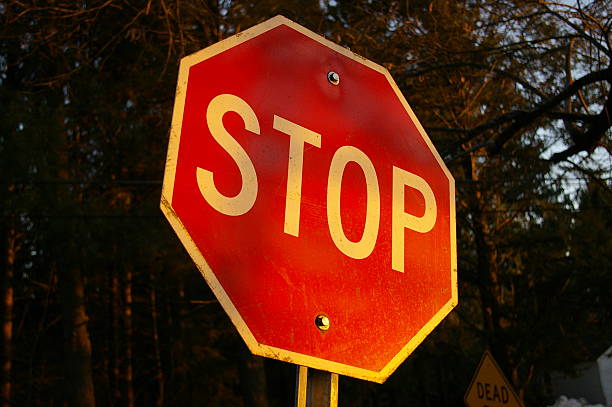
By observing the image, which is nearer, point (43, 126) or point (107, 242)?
point (43, 126)

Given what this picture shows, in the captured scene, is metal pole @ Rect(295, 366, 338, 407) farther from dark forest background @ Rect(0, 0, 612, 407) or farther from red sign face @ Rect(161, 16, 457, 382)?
dark forest background @ Rect(0, 0, 612, 407)

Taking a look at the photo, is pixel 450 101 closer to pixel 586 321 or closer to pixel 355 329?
pixel 586 321

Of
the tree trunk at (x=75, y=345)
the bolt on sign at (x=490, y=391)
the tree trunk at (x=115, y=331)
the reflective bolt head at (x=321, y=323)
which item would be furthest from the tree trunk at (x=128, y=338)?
the reflective bolt head at (x=321, y=323)

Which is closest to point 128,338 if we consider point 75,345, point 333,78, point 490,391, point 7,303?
point 7,303

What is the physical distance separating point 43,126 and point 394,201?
1072 cm

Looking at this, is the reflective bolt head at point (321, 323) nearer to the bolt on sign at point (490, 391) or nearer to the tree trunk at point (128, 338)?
the bolt on sign at point (490, 391)

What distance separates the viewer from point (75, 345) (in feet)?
43.9

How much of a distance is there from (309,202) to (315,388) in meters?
0.39

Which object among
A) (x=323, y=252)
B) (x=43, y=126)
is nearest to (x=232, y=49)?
(x=323, y=252)

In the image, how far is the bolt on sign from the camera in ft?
20.3

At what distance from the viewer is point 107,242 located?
494 inches

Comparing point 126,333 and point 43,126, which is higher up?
point 43,126

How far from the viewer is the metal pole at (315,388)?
1.27 meters

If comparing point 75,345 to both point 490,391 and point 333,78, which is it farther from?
point 333,78
